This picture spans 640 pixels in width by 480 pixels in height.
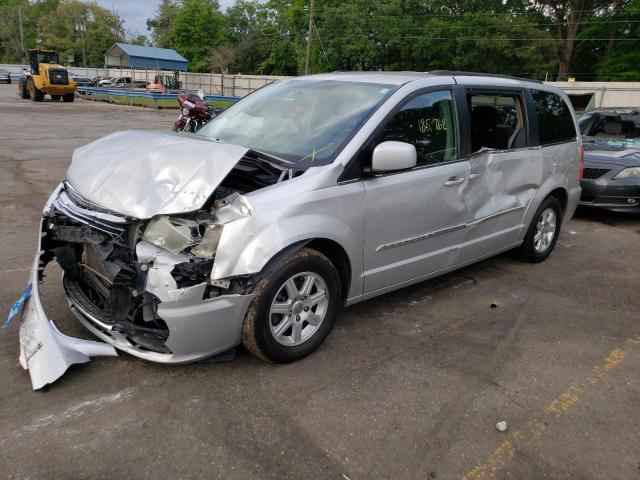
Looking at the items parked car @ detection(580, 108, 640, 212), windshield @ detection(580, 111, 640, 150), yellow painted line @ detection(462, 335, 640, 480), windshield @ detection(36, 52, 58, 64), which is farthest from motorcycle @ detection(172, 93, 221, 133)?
windshield @ detection(36, 52, 58, 64)

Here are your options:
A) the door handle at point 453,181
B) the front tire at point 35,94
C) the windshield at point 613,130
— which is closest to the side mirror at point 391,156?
the door handle at point 453,181

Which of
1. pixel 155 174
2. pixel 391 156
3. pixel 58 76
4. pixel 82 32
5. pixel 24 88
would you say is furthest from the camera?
pixel 82 32

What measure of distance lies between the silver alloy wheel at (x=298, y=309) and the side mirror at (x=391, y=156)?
83 centimetres

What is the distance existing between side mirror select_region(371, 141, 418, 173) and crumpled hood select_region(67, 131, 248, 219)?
2.80ft

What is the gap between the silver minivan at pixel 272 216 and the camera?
2.88m

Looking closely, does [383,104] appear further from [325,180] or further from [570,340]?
[570,340]

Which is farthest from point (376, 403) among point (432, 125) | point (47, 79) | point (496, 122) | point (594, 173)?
point (47, 79)

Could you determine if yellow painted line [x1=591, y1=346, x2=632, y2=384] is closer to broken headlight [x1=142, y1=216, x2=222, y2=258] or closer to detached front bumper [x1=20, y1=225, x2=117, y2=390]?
broken headlight [x1=142, y1=216, x2=222, y2=258]

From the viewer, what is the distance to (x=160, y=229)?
293 cm

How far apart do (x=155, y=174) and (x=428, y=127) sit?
6.74 feet

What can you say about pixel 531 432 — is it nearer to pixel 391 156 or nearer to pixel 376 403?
pixel 376 403

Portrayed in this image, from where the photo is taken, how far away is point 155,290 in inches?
110

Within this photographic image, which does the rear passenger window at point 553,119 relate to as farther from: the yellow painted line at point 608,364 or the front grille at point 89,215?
the front grille at point 89,215

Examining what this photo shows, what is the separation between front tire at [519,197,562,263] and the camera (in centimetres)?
532
